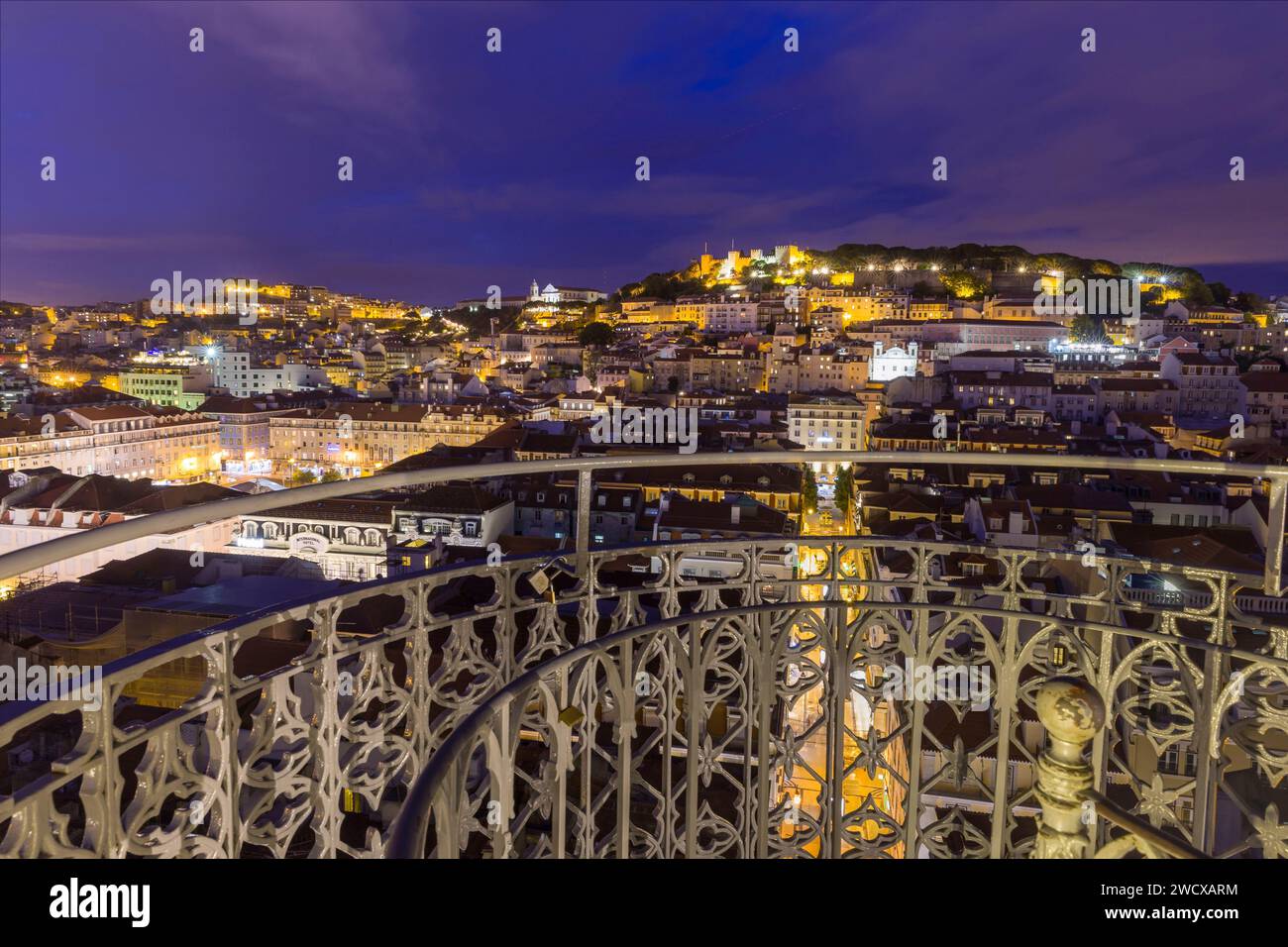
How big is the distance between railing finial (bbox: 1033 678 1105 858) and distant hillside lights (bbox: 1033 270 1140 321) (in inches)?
3358

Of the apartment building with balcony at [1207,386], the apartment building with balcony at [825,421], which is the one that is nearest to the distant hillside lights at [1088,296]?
the apartment building with balcony at [1207,386]

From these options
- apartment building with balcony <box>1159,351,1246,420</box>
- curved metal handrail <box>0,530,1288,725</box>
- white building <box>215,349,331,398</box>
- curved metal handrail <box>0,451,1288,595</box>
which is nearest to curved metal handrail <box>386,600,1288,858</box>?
curved metal handrail <box>0,451,1288,595</box>

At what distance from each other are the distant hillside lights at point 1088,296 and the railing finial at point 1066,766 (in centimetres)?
8529

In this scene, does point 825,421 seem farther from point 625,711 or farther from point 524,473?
point 625,711

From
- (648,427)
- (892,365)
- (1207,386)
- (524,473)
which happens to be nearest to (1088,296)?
(892,365)

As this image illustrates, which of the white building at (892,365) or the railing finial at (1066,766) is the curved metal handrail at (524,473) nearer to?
the railing finial at (1066,766)

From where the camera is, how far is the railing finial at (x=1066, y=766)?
131 centimetres

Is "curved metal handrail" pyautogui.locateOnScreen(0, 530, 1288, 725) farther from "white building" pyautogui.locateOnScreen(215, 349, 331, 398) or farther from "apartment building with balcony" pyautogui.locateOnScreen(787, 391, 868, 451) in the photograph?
"white building" pyautogui.locateOnScreen(215, 349, 331, 398)

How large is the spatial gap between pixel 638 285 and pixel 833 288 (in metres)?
26.7

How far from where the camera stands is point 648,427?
1670 inches

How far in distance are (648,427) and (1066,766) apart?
41.1 metres
